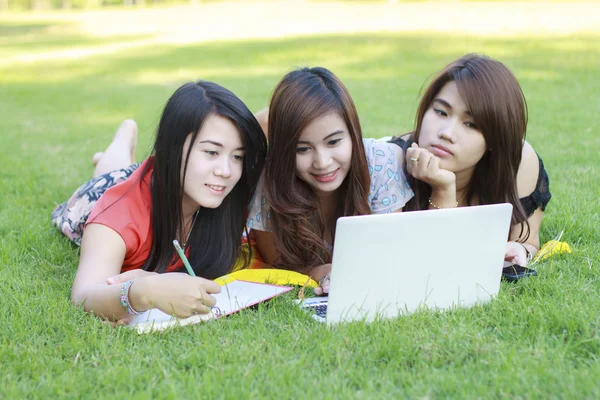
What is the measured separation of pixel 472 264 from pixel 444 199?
0.57 metres

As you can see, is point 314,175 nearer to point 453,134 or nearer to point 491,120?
point 453,134

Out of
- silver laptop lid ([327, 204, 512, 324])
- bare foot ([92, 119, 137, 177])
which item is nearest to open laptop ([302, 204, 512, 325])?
silver laptop lid ([327, 204, 512, 324])

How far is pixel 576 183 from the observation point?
401 centimetres

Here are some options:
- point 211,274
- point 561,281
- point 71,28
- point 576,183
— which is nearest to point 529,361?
point 561,281

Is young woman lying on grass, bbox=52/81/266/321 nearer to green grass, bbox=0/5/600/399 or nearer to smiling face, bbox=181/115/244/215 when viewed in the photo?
smiling face, bbox=181/115/244/215

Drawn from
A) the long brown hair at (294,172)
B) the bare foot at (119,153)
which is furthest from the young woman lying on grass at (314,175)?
the bare foot at (119,153)

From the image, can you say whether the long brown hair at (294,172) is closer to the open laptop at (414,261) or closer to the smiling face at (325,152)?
the smiling face at (325,152)

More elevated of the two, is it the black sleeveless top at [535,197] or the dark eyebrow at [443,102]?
the dark eyebrow at [443,102]

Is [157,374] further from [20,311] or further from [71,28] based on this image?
[71,28]

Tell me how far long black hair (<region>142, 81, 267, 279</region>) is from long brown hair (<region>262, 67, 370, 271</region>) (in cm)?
11

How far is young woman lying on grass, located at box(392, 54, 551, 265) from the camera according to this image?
283cm

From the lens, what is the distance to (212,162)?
2723 millimetres

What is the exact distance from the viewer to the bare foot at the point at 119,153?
164 inches

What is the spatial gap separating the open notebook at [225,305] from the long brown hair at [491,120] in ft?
2.79
